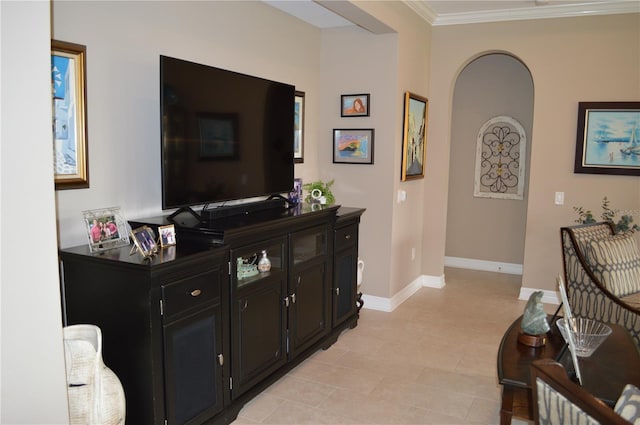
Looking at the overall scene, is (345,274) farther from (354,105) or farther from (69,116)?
(69,116)

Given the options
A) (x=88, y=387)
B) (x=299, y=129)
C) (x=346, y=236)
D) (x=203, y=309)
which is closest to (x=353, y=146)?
(x=299, y=129)

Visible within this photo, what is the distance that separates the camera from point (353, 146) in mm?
4766

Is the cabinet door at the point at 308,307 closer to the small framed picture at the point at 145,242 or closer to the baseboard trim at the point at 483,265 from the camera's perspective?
the small framed picture at the point at 145,242

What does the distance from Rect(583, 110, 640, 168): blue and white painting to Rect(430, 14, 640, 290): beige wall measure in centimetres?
13

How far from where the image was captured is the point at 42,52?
133 cm

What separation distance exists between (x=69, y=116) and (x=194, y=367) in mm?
1354

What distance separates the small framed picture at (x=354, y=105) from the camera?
4.69 meters

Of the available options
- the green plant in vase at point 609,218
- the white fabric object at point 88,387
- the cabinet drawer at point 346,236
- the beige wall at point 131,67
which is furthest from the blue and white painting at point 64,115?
the green plant in vase at point 609,218

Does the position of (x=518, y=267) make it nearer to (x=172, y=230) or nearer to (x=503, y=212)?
(x=503, y=212)

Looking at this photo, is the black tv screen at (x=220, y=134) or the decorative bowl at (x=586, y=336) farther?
the black tv screen at (x=220, y=134)

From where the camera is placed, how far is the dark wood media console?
2295 millimetres

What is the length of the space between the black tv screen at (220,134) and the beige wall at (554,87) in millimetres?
2195

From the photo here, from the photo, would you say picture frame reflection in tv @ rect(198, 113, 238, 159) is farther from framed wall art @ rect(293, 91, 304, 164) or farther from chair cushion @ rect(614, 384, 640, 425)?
chair cushion @ rect(614, 384, 640, 425)

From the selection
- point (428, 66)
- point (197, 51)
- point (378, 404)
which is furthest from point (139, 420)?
point (428, 66)
